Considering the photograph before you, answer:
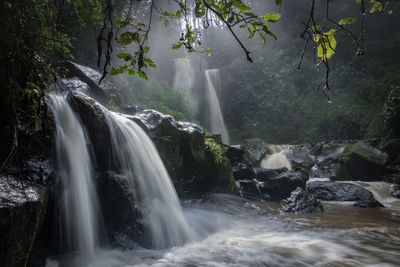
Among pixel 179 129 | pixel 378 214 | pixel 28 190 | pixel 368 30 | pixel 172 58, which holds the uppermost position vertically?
pixel 368 30

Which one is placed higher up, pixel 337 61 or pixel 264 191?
pixel 337 61

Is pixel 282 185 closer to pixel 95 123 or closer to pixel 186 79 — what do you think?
pixel 95 123

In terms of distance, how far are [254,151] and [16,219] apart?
9.79 m

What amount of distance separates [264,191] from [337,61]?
15050mm

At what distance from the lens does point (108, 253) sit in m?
3.27

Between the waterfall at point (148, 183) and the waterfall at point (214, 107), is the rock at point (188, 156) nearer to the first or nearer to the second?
the waterfall at point (148, 183)

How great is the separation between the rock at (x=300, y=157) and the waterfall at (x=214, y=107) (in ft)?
22.1

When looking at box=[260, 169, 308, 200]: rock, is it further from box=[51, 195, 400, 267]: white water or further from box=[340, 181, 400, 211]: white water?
box=[340, 181, 400, 211]: white water

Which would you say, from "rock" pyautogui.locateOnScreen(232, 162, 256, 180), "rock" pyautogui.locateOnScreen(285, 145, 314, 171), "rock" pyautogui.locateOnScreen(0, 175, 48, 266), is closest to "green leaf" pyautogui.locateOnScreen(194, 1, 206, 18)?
"rock" pyautogui.locateOnScreen(0, 175, 48, 266)

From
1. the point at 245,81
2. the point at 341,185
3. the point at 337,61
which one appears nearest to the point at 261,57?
the point at 245,81

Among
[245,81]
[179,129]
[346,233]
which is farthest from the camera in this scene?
[245,81]

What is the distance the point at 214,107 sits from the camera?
1906 centimetres

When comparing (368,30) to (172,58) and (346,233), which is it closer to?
(172,58)

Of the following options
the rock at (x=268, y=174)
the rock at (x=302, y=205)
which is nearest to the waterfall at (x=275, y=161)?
the rock at (x=268, y=174)
